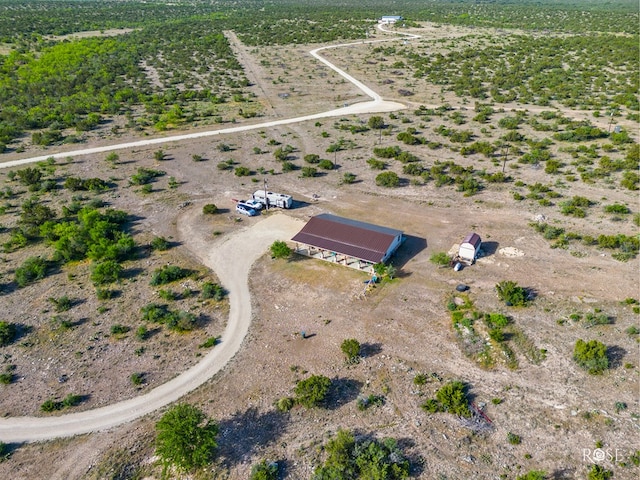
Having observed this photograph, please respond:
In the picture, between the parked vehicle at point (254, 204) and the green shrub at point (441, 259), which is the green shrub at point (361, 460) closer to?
the green shrub at point (441, 259)

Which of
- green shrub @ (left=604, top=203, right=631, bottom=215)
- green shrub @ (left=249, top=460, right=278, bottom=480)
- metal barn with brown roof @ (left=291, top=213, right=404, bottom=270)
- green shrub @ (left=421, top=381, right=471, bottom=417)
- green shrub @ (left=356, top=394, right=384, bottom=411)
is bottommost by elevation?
green shrub @ (left=604, top=203, right=631, bottom=215)

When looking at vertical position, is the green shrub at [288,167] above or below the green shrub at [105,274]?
below

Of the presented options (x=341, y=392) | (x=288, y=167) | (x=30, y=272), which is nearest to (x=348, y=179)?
(x=288, y=167)

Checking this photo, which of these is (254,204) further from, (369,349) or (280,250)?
(369,349)

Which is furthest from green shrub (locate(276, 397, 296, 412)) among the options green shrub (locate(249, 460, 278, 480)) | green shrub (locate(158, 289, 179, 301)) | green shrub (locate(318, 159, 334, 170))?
green shrub (locate(318, 159, 334, 170))

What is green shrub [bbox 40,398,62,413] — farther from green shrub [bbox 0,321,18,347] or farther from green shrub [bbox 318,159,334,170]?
green shrub [bbox 318,159,334,170]

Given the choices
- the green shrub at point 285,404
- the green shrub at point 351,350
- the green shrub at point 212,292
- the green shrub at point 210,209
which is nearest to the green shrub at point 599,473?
the green shrub at point 351,350
